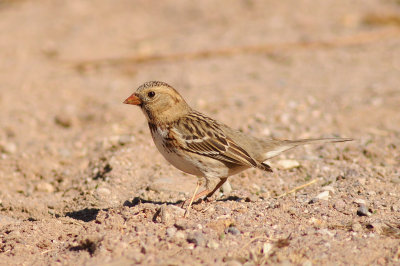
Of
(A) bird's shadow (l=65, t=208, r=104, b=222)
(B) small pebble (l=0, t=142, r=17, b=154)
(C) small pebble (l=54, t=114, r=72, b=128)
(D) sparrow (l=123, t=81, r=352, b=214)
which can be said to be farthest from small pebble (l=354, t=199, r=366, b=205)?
(C) small pebble (l=54, t=114, r=72, b=128)

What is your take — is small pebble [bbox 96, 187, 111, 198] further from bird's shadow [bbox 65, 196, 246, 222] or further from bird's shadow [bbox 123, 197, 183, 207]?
bird's shadow [bbox 123, 197, 183, 207]

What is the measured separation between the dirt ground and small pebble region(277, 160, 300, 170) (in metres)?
0.03

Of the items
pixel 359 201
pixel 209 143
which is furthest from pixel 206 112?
pixel 359 201

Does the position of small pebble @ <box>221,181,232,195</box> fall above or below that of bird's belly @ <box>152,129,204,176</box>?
below

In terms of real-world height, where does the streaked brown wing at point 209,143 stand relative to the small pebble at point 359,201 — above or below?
above

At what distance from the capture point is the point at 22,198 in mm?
7203

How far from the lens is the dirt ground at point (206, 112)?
17.1 ft

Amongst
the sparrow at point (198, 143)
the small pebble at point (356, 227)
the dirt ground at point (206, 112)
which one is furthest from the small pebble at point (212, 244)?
the small pebble at point (356, 227)

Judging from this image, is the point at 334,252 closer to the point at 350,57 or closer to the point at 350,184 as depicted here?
the point at 350,184

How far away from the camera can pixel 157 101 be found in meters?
6.66

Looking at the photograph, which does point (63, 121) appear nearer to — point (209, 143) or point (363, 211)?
point (209, 143)

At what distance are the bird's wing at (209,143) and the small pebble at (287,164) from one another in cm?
135

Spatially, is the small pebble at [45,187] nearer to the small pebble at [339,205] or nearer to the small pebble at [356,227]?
the small pebble at [339,205]

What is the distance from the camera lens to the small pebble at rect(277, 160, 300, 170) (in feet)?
25.7
